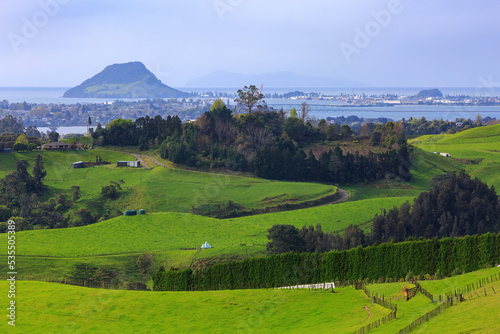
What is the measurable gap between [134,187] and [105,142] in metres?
28.0

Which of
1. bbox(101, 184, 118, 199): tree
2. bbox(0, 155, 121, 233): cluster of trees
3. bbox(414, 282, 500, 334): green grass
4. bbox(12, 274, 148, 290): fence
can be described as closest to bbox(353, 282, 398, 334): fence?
bbox(414, 282, 500, 334): green grass

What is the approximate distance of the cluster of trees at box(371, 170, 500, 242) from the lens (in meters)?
59.2

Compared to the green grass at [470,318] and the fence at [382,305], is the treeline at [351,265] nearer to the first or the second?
the fence at [382,305]

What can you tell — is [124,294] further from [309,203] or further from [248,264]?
[309,203]

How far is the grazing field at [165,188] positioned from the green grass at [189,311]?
37084mm

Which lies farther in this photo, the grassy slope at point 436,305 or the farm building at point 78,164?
the farm building at point 78,164

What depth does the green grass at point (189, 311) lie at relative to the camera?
89.9 ft

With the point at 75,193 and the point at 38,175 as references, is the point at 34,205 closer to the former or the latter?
the point at 75,193

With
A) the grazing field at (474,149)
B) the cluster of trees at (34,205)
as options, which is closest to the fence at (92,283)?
the cluster of trees at (34,205)

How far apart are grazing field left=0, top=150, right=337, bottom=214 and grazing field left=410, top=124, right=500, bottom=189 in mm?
27124

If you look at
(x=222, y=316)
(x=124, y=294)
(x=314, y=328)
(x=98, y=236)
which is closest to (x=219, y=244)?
(x=98, y=236)

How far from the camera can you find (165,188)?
75.2 m

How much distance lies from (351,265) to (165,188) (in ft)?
138

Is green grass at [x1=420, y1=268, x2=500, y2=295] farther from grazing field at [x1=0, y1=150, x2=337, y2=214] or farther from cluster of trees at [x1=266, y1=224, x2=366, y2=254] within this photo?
grazing field at [x1=0, y1=150, x2=337, y2=214]
